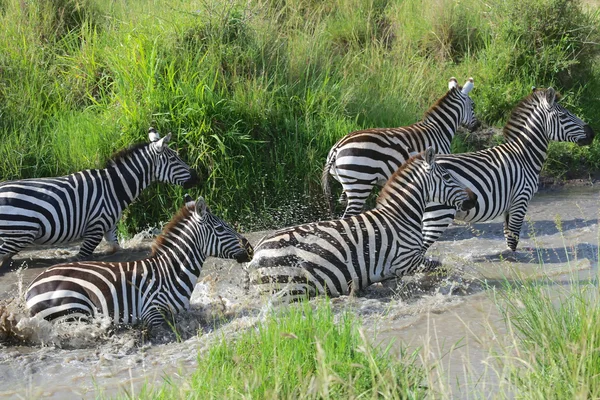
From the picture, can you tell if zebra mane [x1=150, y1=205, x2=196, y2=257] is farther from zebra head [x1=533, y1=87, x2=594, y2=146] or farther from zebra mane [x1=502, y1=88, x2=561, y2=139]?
zebra head [x1=533, y1=87, x2=594, y2=146]

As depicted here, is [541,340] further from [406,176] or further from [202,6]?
[202,6]

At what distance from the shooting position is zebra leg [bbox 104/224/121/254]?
9.56 metres

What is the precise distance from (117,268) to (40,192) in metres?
2.18

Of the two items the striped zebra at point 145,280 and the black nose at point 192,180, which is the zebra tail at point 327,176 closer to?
the black nose at point 192,180

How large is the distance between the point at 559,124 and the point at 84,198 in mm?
5672

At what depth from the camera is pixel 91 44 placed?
1208cm

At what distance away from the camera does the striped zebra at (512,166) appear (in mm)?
9539

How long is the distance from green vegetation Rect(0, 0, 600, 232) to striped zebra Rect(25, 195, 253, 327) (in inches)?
107

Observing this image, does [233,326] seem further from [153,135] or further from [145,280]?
[153,135]

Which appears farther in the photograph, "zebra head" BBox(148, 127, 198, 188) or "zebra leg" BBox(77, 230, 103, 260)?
"zebra head" BBox(148, 127, 198, 188)

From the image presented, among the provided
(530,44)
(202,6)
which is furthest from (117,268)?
(530,44)

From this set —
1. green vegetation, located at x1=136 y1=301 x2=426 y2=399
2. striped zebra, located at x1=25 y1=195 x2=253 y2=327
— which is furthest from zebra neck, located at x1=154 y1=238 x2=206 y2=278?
green vegetation, located at x1=136 y1=301 x2=426 y2=399

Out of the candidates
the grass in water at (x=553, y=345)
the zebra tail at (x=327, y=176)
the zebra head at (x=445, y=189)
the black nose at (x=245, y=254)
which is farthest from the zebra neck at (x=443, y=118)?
the grass in water at (x=553, y=345)

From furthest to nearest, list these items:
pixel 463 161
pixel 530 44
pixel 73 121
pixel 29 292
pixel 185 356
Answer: pixel 530 44 → pixel 73 121 → pixel 463 161 → pixel 29 292 → pixel 185 356
